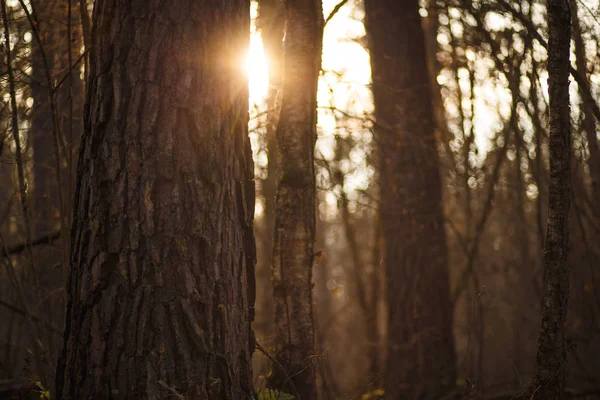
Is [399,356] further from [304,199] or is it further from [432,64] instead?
[432,64]

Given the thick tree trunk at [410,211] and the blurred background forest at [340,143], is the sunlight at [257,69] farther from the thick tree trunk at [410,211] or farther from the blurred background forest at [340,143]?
the thick tree trunk at [410,211]

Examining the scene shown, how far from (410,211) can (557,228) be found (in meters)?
3.02

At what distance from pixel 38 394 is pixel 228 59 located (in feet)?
7.52

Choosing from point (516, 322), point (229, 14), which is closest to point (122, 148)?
point (229, 14)

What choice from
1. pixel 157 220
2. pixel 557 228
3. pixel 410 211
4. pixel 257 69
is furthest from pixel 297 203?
Result: pixel 410 211

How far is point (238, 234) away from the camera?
289 centimetres

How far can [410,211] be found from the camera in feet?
21.2

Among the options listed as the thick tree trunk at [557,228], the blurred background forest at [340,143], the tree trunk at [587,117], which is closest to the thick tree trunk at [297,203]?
the blurred background forest at [340,143]

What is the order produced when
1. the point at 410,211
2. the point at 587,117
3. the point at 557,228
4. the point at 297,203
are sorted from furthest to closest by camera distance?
the point at 587,117 < the point at 410,211 < the point at 297,203 < the point at 557,228

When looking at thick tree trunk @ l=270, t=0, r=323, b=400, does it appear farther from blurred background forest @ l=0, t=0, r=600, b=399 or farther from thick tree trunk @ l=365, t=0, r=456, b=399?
thick tree trunk @ l=365, t=0, r=456, b=399

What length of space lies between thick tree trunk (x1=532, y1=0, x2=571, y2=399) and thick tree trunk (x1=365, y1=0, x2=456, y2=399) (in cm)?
246

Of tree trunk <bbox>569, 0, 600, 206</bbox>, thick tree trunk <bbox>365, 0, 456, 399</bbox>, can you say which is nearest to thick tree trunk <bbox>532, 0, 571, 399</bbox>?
thick tree trunk <bbox>365, 0, 456, 399</bbox>

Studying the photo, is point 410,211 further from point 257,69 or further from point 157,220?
point 157,220

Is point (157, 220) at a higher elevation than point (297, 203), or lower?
lower
